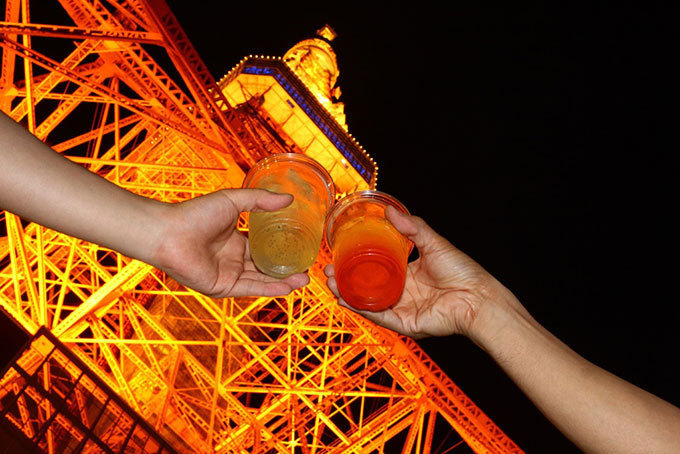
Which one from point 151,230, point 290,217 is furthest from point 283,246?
point 151,230

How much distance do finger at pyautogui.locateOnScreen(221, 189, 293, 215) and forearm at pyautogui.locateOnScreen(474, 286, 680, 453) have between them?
4.59 feet

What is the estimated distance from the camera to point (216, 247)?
9.78 feet

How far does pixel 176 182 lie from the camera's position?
17.5 m

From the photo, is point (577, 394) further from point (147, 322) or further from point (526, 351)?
point (147, 322)

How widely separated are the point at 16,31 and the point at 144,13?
1825 mm

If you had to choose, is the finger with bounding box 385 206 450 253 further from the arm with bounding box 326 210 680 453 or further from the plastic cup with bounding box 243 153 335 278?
the plastic cup with bounding box 243 153 335 278

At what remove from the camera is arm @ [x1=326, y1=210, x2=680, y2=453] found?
2400mm

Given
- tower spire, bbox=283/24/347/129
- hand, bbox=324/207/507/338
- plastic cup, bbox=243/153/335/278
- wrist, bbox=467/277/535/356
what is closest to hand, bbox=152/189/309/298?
plastic cup, bbox=243/153/335/278

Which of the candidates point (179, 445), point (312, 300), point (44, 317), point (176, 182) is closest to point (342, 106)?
point (176, 182)

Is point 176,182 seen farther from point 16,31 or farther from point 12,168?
point 12,168

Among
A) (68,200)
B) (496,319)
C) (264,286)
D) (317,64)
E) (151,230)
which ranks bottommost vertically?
(68,200)

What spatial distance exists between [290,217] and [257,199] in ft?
0.64

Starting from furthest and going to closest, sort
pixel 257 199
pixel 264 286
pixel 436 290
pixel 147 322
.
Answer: pixel 147 322
pixel 436 290
pixel 264 286
pixel 257 199

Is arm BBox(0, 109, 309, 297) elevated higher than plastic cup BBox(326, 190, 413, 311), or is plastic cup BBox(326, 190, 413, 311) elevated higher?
plastic cup BBox(326, 190, 413, 311)
